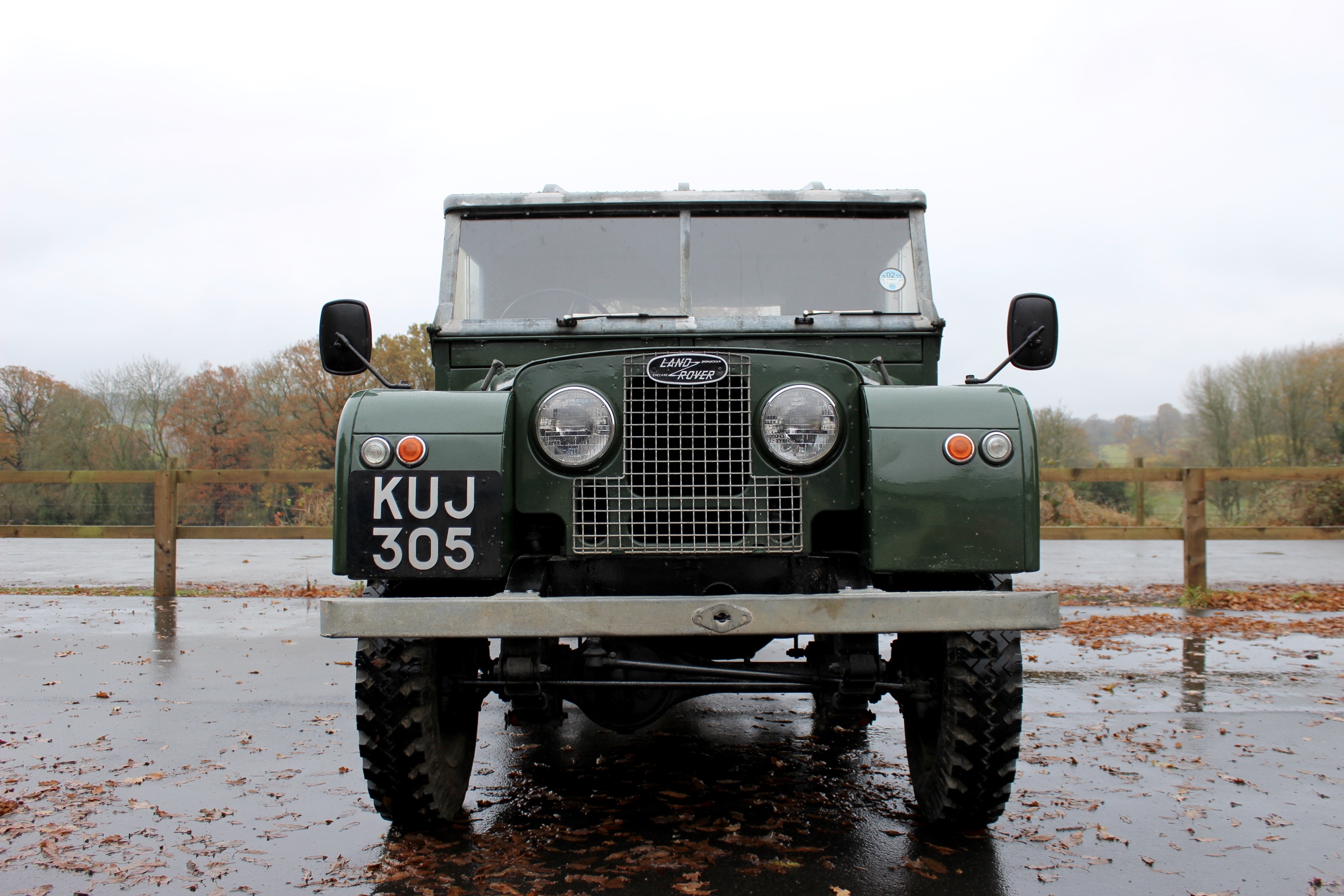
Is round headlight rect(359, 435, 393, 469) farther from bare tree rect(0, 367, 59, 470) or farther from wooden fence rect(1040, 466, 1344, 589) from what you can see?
bare tree rect(0, 367, 59, 470)

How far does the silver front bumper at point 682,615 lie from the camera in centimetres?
252

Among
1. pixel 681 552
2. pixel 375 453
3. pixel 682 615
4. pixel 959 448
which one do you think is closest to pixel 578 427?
pixel 681 552

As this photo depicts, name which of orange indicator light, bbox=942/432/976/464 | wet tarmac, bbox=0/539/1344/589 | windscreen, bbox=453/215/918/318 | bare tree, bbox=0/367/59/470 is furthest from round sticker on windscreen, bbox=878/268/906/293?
bare tree, bbox=0/367/59/470

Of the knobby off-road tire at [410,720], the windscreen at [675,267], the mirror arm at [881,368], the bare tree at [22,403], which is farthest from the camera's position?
the bare tree at [22,403]

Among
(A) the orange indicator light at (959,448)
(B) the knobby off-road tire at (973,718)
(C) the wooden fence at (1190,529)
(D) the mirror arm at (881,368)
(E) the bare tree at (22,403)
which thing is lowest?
(B) the knobby off-road tire at (973,718)

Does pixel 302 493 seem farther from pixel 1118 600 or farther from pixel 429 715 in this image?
pixel 429 715

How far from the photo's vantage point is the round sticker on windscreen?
14.1 ft

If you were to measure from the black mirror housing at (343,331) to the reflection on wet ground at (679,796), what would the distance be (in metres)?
1.79

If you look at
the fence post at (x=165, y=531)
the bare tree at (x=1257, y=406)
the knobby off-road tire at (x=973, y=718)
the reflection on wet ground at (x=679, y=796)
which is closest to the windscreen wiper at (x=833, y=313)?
the knobby off-road tire at (x=973, y=718)

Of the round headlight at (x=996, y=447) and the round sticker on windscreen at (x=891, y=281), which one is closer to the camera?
the round headlight at (x=996, y=447)

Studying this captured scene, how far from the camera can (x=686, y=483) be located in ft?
9.80

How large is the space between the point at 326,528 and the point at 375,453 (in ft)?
23.7

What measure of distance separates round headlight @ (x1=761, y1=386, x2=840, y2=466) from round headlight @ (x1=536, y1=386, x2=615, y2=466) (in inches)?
20.7

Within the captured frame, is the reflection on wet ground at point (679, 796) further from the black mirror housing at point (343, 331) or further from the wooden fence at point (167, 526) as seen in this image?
the wooden fence at point (167, 526)
